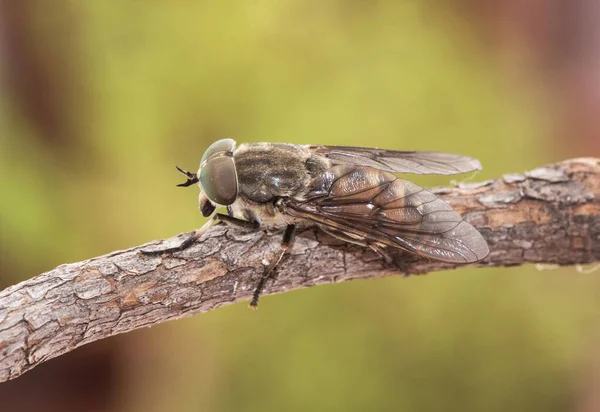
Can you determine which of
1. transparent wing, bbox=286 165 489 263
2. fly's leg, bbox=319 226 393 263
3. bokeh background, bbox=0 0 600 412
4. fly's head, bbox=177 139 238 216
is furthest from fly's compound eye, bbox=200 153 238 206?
bokeh background, bbox=0 0 600 412

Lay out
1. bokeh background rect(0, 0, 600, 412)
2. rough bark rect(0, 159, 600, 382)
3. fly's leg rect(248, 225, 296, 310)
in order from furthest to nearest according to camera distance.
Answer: bokeh background rect(0, 0, 600, 412)
fly's leg rect(248, 225, 296, 310)
rough bark rect(0, 159, 600, 382)

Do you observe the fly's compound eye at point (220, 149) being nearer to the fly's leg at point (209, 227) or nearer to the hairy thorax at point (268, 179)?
the hairy thorax at point (268, 179)

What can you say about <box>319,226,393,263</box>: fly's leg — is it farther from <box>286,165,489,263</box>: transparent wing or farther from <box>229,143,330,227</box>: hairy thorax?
<box>229,143,330,227</box>: hairy thorax

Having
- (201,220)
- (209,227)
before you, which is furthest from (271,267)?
(201,220)

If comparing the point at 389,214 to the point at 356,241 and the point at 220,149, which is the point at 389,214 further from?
the point at 220,149

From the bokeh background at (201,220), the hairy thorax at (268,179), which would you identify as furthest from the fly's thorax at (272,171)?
the bokeh background at (201,220)
